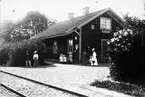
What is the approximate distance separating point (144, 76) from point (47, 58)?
21158 millimetres

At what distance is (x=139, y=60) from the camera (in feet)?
30.1

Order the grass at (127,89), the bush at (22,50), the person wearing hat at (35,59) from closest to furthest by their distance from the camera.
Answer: the grass at (127,89), the person wearing hat at (35,59), the bush at (22,50)

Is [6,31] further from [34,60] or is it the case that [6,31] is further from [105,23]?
[34,60]

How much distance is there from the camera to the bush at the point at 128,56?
9.18 m

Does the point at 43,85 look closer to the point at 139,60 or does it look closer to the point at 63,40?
the point at 139,60

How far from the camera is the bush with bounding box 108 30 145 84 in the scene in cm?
918

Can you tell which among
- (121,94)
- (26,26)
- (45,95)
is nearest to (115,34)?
(121,94)

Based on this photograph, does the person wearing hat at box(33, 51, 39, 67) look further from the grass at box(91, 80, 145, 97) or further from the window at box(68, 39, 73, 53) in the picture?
the grass at box(91, 80, 145, 97)

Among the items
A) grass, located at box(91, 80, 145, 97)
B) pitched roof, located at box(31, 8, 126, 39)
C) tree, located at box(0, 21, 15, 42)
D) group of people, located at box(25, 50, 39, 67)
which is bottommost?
grass, located at box(91, 80, 145, 97)

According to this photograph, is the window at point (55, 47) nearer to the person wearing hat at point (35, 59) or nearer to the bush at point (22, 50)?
the bush at point (22, 50)

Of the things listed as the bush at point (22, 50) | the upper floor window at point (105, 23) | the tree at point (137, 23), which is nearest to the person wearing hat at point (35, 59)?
the bush at point (22, 50)

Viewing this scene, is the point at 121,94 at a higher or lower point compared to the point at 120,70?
lower

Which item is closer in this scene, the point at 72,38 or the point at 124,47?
the point at 124,47

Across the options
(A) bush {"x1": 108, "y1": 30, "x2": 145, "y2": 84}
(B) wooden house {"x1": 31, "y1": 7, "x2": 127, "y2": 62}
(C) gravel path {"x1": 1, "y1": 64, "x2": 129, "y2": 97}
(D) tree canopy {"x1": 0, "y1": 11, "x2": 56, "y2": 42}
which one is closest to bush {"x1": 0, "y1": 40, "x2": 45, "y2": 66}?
(B) wooden house {"x1": 31, "y1": 7, "x2": 127, "y2": 62}
